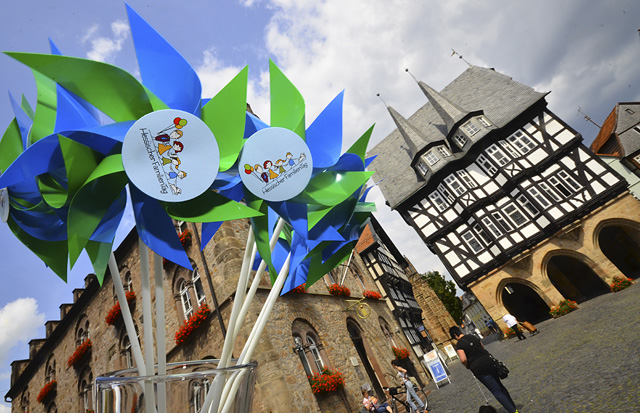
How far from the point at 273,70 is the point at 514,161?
20.3m

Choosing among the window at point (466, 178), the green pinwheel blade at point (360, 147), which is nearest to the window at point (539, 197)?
the window at point (466, 178)

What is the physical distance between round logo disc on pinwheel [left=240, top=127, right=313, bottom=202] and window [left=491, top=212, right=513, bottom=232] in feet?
62.8

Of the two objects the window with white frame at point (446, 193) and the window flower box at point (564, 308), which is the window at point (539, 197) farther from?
the window flower box at point (564, 308)

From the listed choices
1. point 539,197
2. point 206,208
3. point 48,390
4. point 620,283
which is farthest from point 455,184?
point 48,390

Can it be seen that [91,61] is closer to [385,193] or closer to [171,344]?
[171,344]

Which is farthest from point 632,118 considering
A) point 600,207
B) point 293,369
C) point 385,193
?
point 293,369

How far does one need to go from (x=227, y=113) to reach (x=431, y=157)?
20.9m

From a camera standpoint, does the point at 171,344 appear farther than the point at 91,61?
Yes

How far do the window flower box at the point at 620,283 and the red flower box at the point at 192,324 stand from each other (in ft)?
57.8

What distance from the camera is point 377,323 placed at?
1363 cm

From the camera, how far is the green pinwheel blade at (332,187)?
1.54 meters

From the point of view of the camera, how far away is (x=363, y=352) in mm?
12047

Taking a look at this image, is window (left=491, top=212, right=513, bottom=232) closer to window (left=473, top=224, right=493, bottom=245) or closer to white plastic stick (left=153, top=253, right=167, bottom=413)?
window (left=473, top=224, right=493, bottom=245)

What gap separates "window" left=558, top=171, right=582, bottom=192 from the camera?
57.8 feet
